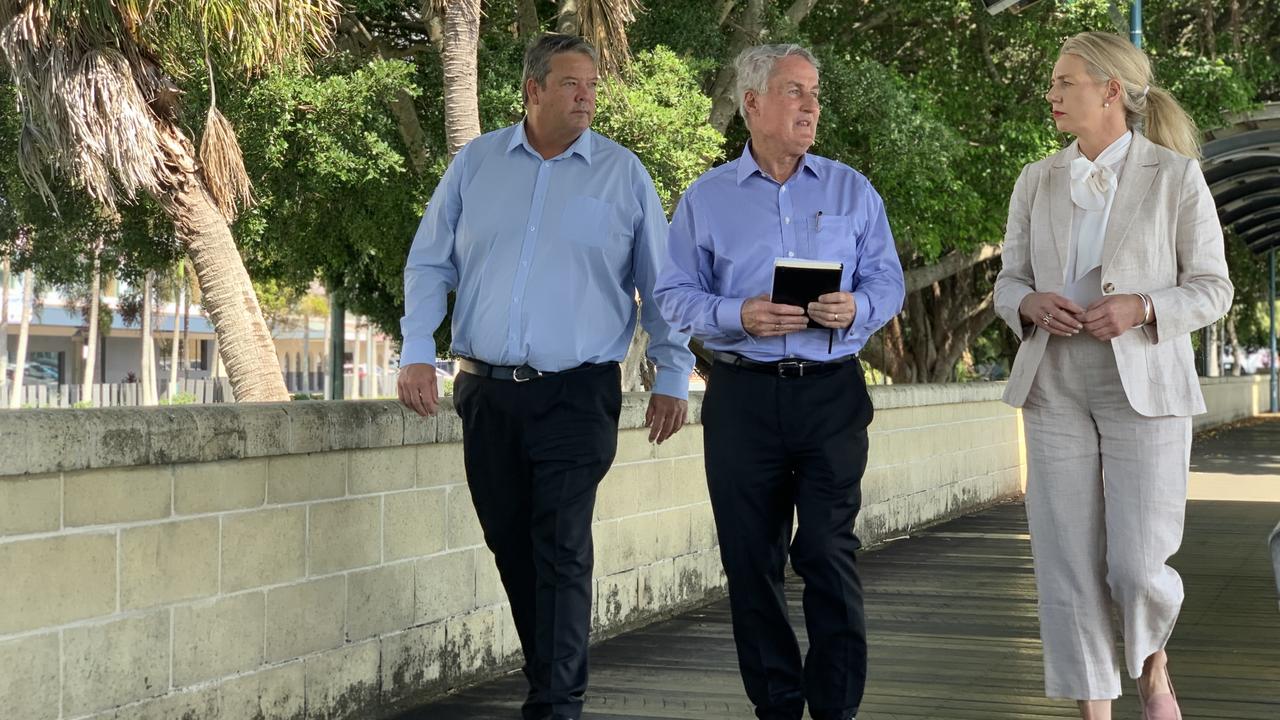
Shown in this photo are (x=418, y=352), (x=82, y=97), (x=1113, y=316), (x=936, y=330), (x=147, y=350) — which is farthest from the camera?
(x=147, y=350)

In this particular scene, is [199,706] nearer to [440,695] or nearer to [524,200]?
[440,695]

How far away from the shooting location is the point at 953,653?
21.0 feet

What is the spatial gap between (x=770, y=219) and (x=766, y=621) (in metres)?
1.12

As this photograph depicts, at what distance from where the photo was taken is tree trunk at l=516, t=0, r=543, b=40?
17.6 m

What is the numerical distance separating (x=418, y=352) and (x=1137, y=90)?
2.16 metres

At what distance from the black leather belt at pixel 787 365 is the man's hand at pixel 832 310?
Answer: 17 centimetres

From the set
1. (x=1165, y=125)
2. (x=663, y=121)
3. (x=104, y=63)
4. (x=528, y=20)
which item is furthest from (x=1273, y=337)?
(x=1165, y=125)

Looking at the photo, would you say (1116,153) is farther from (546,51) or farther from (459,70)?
(459,70)

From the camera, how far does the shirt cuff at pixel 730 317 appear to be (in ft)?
14.1

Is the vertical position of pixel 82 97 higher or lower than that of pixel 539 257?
higher

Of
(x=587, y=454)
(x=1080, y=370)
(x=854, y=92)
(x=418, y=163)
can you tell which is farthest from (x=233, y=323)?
(x=1080, y=370)

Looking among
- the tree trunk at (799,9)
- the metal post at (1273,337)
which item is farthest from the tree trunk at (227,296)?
the metal post at (1273,337)

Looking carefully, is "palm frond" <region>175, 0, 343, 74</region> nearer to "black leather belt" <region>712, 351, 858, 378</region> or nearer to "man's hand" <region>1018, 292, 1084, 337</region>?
"black leather belt" <region>712, 351, 858, 378</region>

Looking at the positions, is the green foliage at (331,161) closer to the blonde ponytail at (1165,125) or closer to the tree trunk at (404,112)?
the tree trunk at (404,112)
